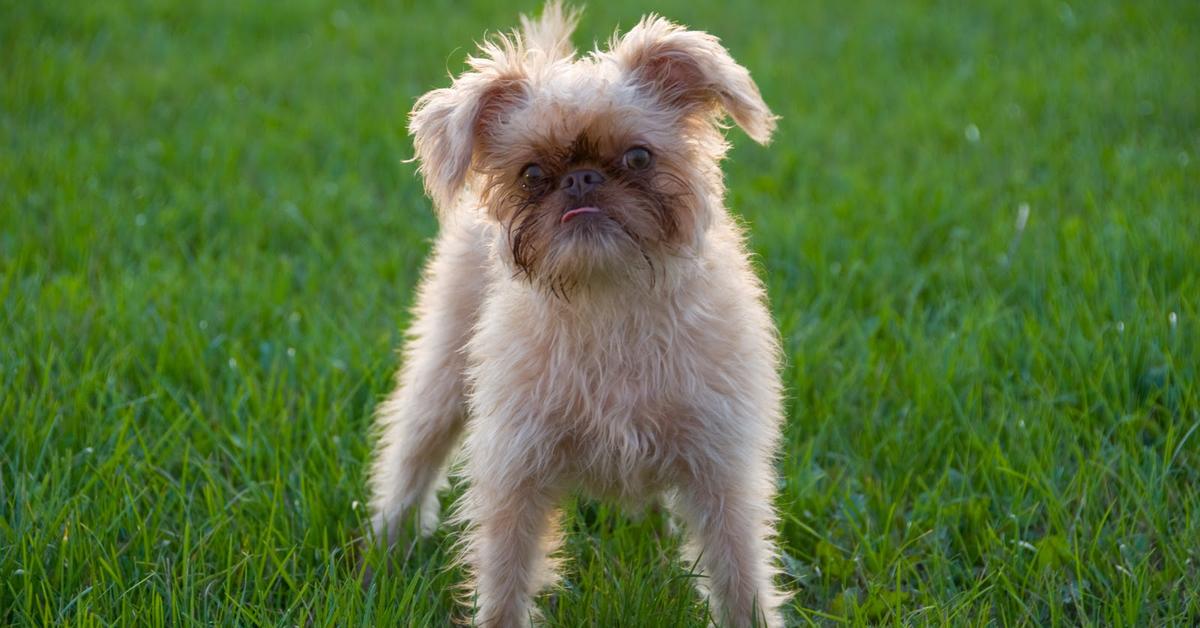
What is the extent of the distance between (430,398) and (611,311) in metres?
0.98

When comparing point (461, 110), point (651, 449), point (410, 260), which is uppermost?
point (461, 110)

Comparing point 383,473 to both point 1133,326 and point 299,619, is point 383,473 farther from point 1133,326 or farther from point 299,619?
point 1133,326

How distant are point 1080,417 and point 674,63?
199cm

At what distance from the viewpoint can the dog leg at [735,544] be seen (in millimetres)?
3045

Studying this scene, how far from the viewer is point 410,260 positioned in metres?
5.53

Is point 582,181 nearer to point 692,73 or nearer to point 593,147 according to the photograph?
point 593,147

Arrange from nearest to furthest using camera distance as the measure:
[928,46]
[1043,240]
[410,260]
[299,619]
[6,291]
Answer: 1. [299,619]
2. [6,291]
3. [1043,240]
4. [410,260]
5. [928,46]

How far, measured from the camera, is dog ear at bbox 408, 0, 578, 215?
9.23 ft

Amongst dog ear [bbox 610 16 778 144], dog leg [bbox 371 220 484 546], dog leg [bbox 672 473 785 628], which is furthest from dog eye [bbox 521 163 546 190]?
dog leg [bbox 672 473 785 628]

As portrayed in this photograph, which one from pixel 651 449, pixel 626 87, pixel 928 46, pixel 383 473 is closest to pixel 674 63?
pixel 626 87

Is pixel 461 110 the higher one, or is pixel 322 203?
pixel 461 110

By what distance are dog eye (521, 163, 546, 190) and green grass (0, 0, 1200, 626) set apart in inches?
44.3

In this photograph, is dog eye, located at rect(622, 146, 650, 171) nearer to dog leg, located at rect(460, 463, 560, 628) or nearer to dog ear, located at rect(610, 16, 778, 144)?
dog ear, located at rect(610, 16, 778, 144)

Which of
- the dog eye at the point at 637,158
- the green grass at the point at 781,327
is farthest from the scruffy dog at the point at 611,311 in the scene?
the green grass at the point at 781,327
